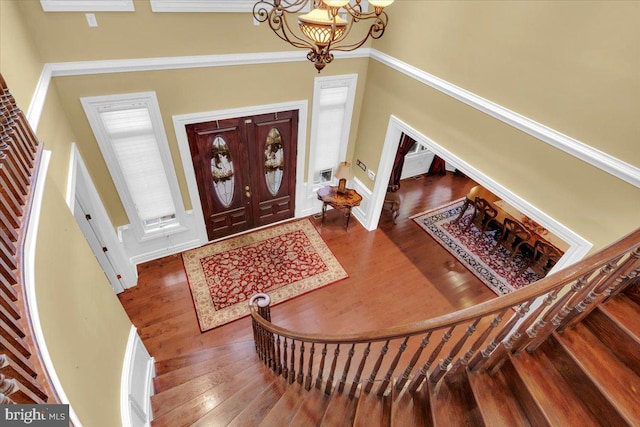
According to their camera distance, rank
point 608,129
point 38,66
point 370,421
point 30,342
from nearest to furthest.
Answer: point 30,342 → point 370,421 → point 608,129 → point 38,66

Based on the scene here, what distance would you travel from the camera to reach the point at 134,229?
4.79m

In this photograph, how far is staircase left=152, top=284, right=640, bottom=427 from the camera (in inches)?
67.0

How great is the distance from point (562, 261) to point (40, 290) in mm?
4181

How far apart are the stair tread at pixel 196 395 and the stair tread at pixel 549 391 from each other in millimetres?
2613

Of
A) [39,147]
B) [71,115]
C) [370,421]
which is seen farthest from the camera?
[71,115]

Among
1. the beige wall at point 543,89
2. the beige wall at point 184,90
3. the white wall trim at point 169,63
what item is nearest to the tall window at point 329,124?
the beige wall at point 184,90

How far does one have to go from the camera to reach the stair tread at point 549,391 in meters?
1.68

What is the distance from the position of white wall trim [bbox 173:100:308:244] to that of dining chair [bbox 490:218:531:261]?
3.64 metres

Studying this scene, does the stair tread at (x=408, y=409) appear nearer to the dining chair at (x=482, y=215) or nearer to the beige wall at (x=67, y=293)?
the beige wall at (x=67, y=293)

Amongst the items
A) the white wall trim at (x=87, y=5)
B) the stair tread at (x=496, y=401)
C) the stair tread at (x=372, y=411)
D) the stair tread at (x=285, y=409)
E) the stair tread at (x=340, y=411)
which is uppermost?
the white wall trim at (x=87, y=5)

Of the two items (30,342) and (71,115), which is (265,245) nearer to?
(71,115)

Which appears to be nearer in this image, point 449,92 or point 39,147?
point 39,147

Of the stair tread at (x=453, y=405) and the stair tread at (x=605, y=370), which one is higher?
the stair tread at (x=605, y=370)

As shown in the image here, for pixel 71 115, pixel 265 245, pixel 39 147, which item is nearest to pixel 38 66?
pixel 71 115
